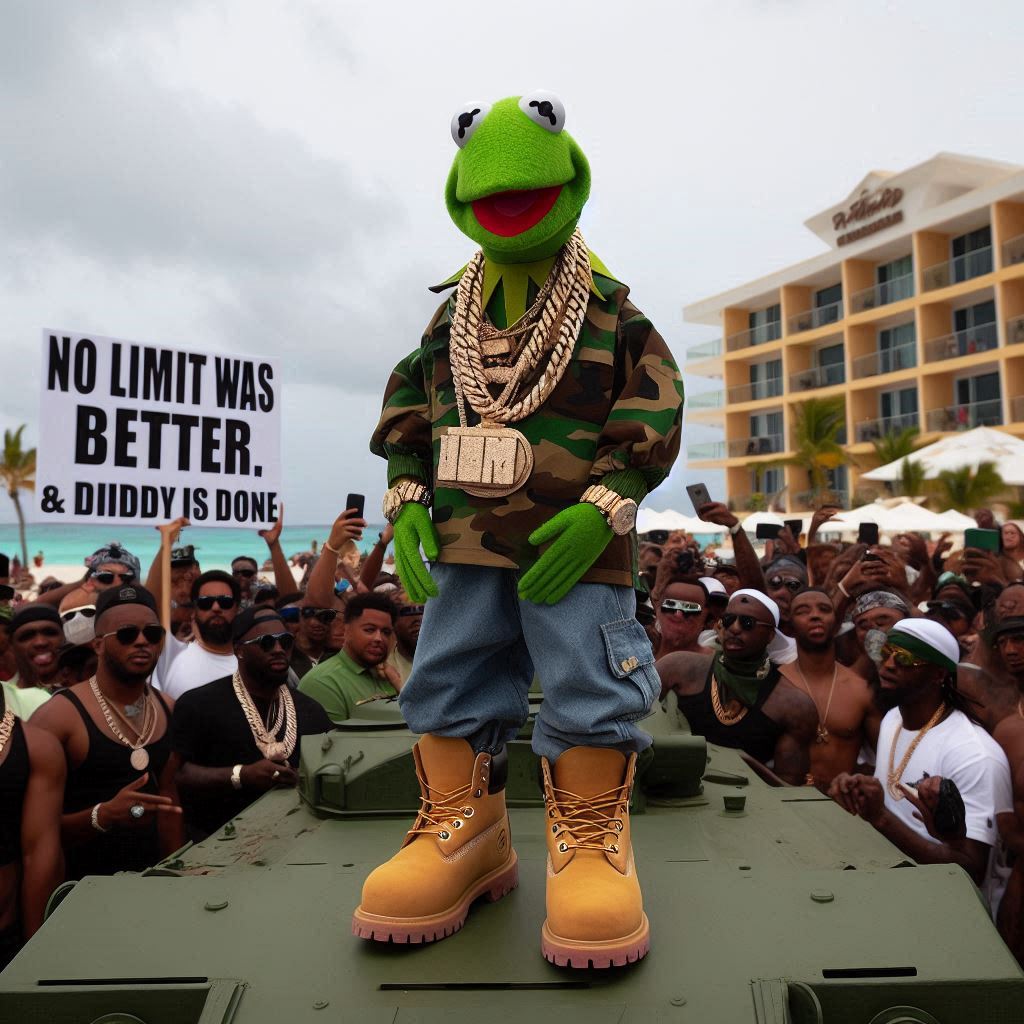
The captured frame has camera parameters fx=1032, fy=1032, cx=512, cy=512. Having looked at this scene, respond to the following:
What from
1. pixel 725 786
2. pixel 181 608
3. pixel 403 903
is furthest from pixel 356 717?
pixel 181 608

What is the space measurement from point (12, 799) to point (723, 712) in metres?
3.36

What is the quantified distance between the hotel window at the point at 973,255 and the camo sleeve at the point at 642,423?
33.7 metres

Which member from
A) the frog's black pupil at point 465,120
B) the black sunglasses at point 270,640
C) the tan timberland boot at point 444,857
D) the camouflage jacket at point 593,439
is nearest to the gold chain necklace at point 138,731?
the black sunglasses at point 270,640

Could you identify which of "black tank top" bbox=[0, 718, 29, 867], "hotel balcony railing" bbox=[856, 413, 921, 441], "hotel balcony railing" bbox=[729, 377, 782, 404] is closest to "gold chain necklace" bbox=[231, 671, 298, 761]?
"black tank top" bbox=[0, 718, 29, 867]

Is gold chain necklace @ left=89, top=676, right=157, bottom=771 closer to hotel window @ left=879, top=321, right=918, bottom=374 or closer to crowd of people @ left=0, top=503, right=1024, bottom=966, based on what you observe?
crowd of people @ left=0, top=503, right=1024, bottom=966

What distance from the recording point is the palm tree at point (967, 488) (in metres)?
25.3

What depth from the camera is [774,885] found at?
2811 mm

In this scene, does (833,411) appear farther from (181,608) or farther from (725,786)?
(725,786)

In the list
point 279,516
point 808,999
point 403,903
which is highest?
point 279,516

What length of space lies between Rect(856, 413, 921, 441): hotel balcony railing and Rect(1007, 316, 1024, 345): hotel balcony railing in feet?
14.6

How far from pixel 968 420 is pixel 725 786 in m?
31.9

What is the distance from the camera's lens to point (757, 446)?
41.8 meters

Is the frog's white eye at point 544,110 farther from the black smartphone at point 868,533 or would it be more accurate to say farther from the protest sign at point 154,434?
the black smartphone at point 868,533

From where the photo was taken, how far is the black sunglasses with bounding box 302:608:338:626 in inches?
289
